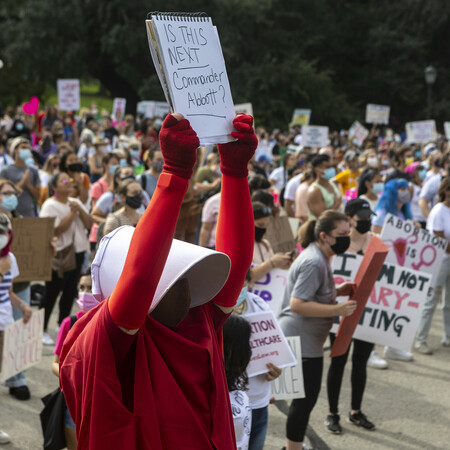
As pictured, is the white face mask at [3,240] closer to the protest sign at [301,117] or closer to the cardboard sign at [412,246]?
the cardboard sign at [412,246]

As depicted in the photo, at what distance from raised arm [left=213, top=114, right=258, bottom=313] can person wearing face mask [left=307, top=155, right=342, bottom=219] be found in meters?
5.91

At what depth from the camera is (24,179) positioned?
359 inches

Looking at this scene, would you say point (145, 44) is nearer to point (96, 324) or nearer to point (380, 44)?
point (380, 44)

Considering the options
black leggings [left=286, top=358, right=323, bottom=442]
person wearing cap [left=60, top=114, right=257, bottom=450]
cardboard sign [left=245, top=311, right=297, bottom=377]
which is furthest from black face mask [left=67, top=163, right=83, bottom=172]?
person wearing cap [left=60, top=114, right=257, bottom=450]

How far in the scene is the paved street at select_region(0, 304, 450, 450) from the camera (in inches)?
225

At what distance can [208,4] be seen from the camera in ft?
112

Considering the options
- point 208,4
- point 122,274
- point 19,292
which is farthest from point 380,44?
point 122,274

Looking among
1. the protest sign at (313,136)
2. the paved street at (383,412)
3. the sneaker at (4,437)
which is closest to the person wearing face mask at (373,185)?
the paved street at (383,412)

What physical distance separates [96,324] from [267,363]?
234 centimetres

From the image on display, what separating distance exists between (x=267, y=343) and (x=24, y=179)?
5469 mm

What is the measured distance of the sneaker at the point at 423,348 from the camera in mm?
8016

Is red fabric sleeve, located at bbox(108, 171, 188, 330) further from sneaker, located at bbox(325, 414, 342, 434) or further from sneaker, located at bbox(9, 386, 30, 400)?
sneaker, located at bbox(9, 386, 30, 400)

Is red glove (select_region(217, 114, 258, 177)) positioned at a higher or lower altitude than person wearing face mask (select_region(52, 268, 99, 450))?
higher

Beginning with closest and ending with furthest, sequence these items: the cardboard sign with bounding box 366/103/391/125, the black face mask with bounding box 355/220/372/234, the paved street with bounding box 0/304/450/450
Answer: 1. the paved street with bounding box 0/304/450/450
2. the black face mask with bounding box 355/220/372/234
3. the cardboard sign with bounding box 366/103/391/125
